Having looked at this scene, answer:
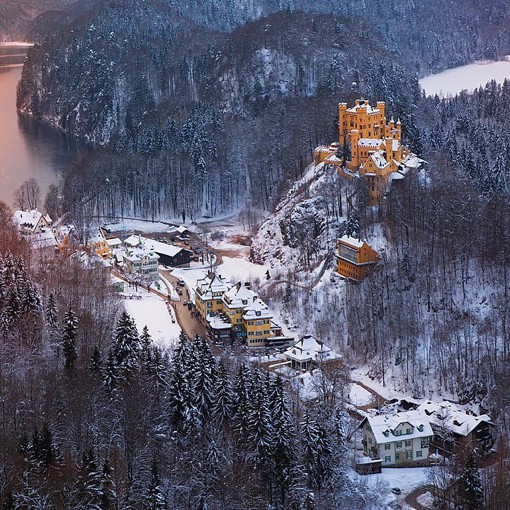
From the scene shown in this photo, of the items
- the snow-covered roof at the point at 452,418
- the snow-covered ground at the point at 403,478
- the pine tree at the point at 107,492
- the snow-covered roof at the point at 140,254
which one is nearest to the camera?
the pine tree at the point at 107,492

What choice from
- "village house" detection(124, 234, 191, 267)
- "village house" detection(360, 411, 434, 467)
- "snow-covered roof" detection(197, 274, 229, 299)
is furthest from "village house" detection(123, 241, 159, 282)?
"village house" detection(360, 411, 434, 467)

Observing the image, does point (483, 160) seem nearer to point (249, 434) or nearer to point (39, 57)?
point (249, 434)

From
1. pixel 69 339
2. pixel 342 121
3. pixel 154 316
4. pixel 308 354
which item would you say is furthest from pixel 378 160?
pixel 69 339

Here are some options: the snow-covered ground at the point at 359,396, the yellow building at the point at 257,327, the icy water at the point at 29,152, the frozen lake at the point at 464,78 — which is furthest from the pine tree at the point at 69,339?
the frozen lake at the point at 464,78

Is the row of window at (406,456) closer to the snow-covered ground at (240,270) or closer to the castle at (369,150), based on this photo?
the snow-covered ground at (240,270)

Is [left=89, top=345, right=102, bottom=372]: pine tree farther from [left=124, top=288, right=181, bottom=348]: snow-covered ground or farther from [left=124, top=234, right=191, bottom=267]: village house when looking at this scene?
[left=124, top=234, right=191, bottom=267]: village house

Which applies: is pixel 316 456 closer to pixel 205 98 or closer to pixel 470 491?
pixel 470 491
